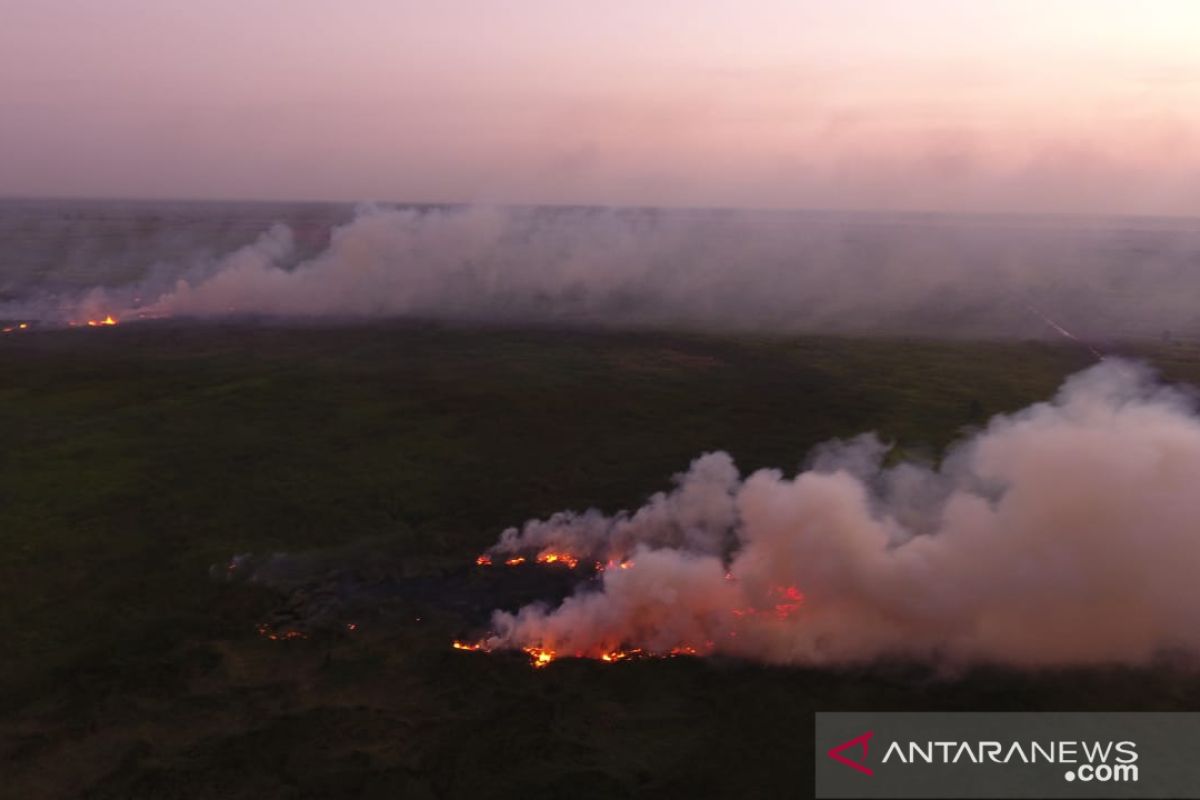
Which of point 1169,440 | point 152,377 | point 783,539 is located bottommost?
point 783,539

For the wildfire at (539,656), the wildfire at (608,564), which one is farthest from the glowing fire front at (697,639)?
the wildfire at (608,564)

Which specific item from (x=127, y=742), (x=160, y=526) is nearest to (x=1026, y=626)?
(x=127, y=742)

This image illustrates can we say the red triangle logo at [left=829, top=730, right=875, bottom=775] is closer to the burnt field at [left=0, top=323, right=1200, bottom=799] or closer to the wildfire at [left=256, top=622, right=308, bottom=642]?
the burnt field at [left=0, top=323, right=1200, bottom=799]

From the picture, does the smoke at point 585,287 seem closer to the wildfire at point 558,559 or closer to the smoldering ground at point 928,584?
the wildfire at point 558,559

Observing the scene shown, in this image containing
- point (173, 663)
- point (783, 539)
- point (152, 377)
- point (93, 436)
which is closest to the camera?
point (173, 663)

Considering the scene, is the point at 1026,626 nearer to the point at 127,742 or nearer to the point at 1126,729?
the point at 1126,729

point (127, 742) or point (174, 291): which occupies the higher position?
point (174, 291)

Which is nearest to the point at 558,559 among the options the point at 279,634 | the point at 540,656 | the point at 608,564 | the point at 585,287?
the point at 608,564
